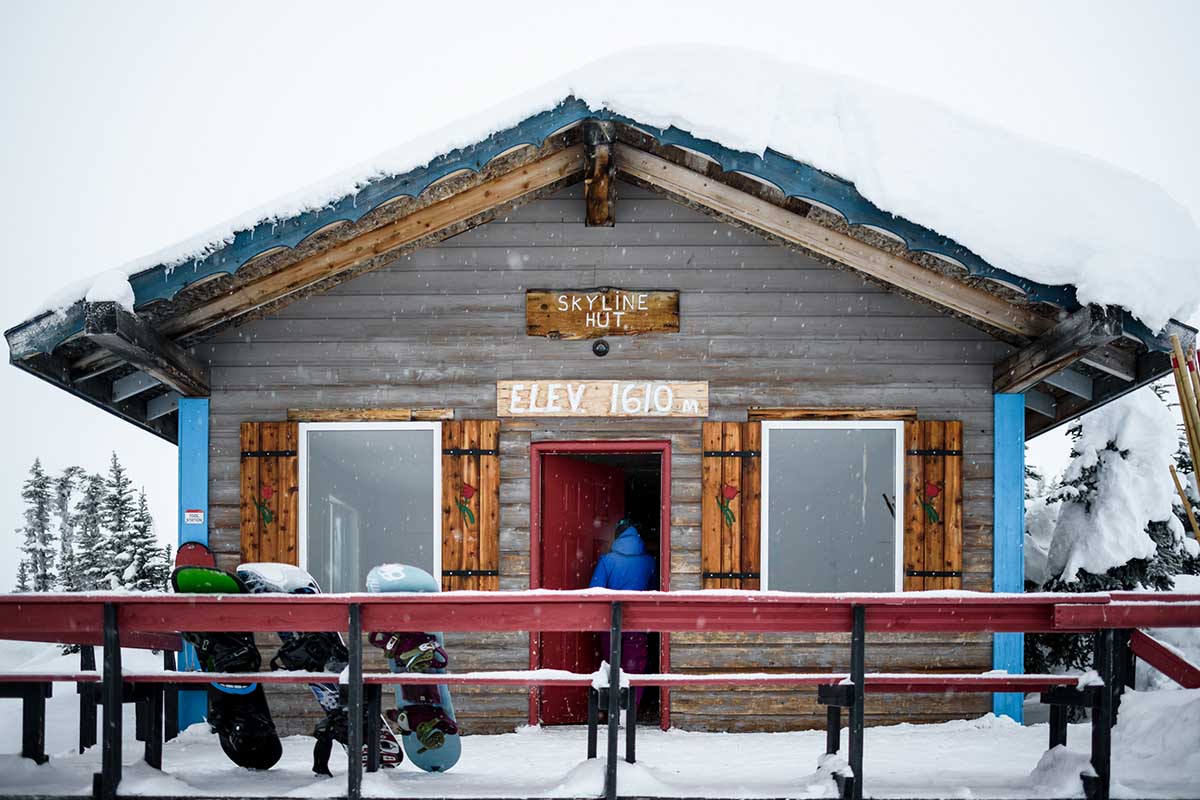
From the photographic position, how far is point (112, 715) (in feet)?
15.6

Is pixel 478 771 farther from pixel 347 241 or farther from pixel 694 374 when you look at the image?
pixel 347 241

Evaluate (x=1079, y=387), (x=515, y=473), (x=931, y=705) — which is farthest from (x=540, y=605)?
(x=1079, y=387)

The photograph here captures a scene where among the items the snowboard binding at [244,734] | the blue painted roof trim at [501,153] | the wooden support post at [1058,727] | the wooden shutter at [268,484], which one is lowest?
the snowboard binding at [244,734]

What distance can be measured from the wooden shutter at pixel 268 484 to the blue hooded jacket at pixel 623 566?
2.58 metres

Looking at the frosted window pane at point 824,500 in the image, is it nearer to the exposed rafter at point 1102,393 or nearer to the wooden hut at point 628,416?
the wooden hut at point 628,416

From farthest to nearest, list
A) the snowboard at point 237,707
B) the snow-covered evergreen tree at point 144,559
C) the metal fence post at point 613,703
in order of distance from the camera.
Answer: the snow-covered evergreen tree at point 144,559
the snowboard at point 237,707
the metal fence post at point 613,703

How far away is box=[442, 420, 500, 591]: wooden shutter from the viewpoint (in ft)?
25.0

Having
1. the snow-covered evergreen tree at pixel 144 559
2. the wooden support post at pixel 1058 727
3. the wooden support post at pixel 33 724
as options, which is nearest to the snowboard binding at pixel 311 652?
the wooden support post at pixel 33 724

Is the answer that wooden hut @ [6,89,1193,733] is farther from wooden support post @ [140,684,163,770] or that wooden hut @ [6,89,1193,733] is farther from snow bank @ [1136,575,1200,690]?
snow bank @ [1136,575,1200,690]

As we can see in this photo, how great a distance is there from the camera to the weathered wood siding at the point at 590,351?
7703 millimetres

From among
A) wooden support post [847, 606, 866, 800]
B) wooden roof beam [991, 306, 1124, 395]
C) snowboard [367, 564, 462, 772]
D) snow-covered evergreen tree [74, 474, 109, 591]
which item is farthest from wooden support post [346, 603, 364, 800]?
snow-covered evergreen tree [74, 474, 109, 591]

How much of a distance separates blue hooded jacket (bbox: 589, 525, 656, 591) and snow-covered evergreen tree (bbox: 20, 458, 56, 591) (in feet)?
70.1

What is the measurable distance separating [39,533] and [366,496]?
22.2 m

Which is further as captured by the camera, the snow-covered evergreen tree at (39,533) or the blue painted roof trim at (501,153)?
the snow-covered evergreen tree at (39,533)
